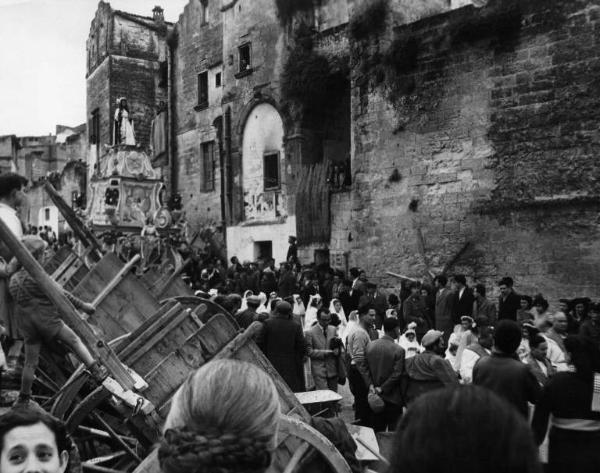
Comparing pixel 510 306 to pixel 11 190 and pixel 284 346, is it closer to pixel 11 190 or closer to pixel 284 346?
pixel 284 346

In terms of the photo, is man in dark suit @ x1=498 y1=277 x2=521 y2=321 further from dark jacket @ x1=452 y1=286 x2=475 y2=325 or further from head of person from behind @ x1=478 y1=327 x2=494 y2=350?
head of person from behind @ x1=478 y1=327 x2=494 y2=350

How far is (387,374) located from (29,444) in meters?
4.76

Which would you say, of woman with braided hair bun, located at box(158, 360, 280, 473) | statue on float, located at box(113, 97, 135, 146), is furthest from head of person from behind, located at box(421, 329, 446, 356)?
statue on float, located at box(113, 97, 135, 146)

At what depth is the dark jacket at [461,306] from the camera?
11742mm

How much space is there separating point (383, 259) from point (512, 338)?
12.3 meters

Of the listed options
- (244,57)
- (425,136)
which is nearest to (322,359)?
(425,136)

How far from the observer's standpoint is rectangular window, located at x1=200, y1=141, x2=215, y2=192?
2769 centimetres

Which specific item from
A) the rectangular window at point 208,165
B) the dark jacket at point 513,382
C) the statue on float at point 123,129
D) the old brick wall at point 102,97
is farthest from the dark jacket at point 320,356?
the old brick wall at point 102,97

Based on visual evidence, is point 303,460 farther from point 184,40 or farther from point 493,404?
point 184,40

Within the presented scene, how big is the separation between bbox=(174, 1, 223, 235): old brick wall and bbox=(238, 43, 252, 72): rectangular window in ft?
9.97

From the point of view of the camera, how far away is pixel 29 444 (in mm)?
2338

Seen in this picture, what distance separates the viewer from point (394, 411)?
22.5ft

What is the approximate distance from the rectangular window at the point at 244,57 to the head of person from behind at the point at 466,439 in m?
23.3

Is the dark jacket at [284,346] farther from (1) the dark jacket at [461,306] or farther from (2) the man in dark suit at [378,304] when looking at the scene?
(1) the dark jacket at [461,306]
